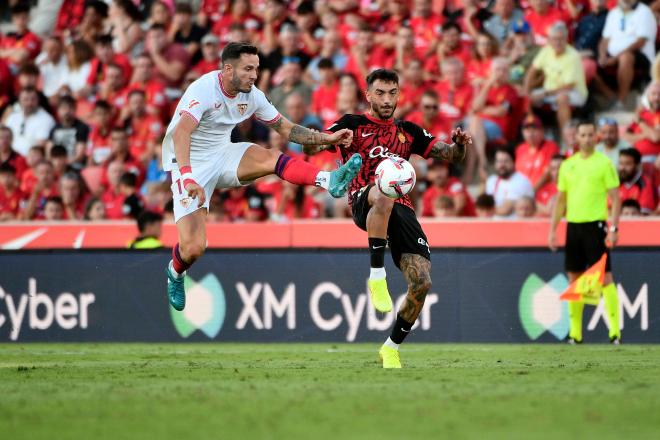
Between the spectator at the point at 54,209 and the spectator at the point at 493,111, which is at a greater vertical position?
the spectator at the point at 493,111

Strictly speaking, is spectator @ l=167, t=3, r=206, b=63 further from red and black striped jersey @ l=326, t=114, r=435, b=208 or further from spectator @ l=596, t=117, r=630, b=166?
red and black striped jersey @ l=326, t=114, r=435, b=208

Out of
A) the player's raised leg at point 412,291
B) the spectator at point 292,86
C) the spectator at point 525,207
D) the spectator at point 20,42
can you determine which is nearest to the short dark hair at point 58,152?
the spectator at point 20,42

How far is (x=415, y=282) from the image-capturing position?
9.62m

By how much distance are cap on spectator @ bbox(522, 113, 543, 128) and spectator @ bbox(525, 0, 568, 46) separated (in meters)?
1.28

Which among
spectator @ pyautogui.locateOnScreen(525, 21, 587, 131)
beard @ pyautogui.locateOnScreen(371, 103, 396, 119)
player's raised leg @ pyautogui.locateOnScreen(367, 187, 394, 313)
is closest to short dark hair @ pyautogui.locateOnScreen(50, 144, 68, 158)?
spectator @ pyautogui.locateOnScreen(525, 21, 587, 131)

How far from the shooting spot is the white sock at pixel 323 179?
972 centimetres

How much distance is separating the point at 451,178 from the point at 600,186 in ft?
9.33

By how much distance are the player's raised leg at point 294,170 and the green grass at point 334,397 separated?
1.50m

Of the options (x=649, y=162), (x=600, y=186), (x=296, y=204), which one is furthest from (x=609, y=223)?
(x=296, y=204)

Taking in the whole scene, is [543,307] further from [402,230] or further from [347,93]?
[402,230]

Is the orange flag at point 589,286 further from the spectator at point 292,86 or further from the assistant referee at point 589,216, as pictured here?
the spectator at point 292,86

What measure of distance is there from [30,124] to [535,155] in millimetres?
8023

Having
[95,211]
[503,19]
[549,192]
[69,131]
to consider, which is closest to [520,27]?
[503,19]

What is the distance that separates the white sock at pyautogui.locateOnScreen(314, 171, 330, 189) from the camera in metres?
9.72
